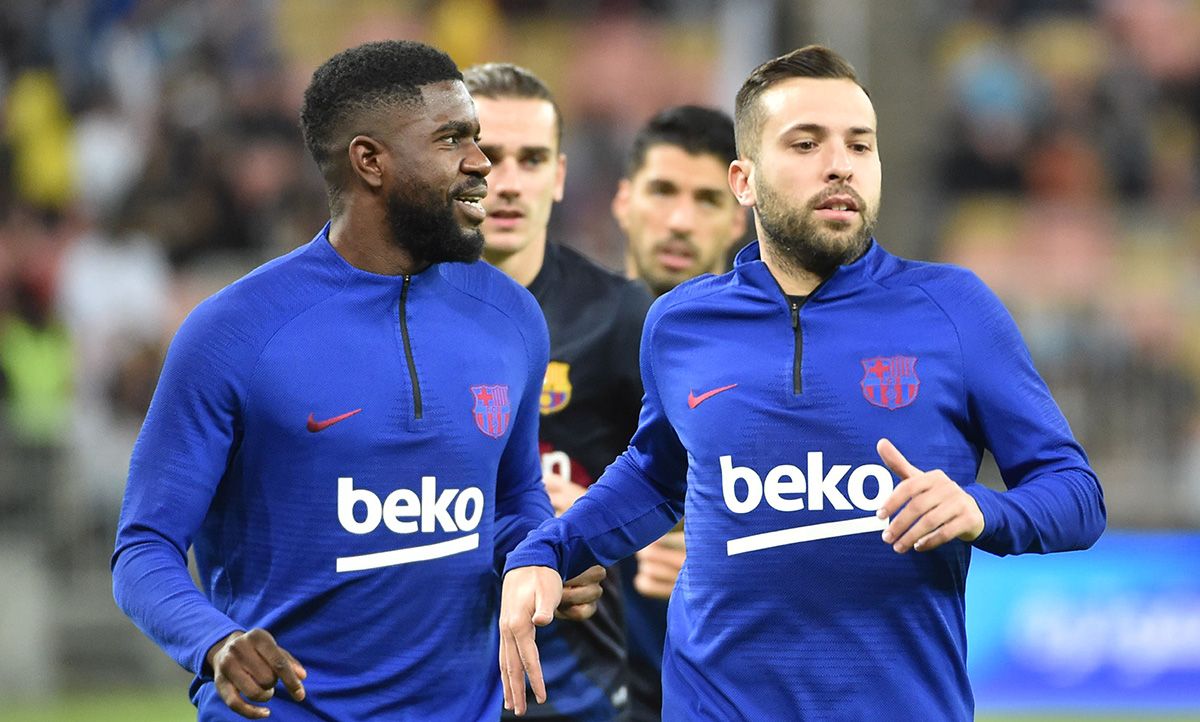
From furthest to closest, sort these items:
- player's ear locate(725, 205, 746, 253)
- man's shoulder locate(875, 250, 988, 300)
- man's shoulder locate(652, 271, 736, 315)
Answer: player's ear locate(725, 205, 746, 253)
man's shoulder locate(652, 271, 736, 315)
man's shoulder locate(875, 250, 988, 300)

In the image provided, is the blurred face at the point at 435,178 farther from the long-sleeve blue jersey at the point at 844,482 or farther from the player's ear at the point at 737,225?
the player's ear at the point at 737,225

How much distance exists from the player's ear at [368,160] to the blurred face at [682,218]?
6.80 feet

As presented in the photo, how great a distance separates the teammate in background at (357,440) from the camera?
11.8 ft

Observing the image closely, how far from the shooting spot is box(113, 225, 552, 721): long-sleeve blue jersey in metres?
3.58

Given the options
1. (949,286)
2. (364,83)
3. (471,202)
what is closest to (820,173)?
(949,286)

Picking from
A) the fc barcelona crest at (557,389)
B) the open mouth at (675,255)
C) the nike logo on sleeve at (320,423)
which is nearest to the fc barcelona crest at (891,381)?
the nike logo on sleeve at (320,423)

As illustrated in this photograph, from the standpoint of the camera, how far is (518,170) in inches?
201

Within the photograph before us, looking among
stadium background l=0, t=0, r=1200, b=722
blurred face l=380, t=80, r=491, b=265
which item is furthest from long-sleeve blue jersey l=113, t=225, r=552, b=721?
stadium background l=0, t=0, r=1200, b=722

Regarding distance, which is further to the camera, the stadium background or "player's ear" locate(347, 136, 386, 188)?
the stadium background

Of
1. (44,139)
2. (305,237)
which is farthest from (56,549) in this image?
(44,139)

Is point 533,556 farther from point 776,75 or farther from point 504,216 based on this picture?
point 504,216

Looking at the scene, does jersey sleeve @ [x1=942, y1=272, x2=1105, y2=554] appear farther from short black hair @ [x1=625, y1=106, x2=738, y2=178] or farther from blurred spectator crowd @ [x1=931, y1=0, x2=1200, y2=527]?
blurred spectator crowd @ [x1=931, y1=0, x2=1200, y2=527]

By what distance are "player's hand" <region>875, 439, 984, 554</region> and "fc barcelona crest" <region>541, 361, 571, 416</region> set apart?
1.85m

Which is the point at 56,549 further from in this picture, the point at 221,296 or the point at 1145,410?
the point at 221,296
